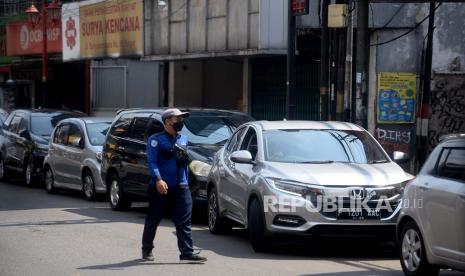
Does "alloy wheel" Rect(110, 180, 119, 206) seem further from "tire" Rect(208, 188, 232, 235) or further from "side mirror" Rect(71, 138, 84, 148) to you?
"tire" Rect(208, 188, 232, 235)

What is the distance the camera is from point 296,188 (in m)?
11.6

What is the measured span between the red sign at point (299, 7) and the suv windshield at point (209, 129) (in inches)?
97.8

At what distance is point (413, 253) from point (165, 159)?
3.09 m

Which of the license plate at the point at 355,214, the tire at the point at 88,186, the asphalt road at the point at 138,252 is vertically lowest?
the tire at the point at 88,186

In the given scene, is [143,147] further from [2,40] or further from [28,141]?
[2,40]

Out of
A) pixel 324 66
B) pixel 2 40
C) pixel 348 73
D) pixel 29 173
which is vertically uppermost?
pixel 2 40

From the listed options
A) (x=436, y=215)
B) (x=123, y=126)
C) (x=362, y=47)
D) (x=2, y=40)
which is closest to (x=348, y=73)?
(x=362, y=47)

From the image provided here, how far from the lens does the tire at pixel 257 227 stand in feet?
39.0

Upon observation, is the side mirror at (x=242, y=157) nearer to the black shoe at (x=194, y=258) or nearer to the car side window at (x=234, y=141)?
the car side window at (x=234, y=141)

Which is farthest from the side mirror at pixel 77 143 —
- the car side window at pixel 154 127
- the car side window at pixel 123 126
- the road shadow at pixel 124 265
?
the road shadow at pixel 124 265

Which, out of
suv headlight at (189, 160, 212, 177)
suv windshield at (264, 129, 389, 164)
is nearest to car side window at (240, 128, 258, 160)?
suv windshield at (264, 129, 389, 164)

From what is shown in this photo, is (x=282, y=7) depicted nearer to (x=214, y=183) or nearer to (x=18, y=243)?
(x=214, y=183)

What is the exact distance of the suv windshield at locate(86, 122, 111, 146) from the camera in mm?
20422

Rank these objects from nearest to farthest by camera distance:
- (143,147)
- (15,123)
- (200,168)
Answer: (200,168)
(143,147)
(15,123)
